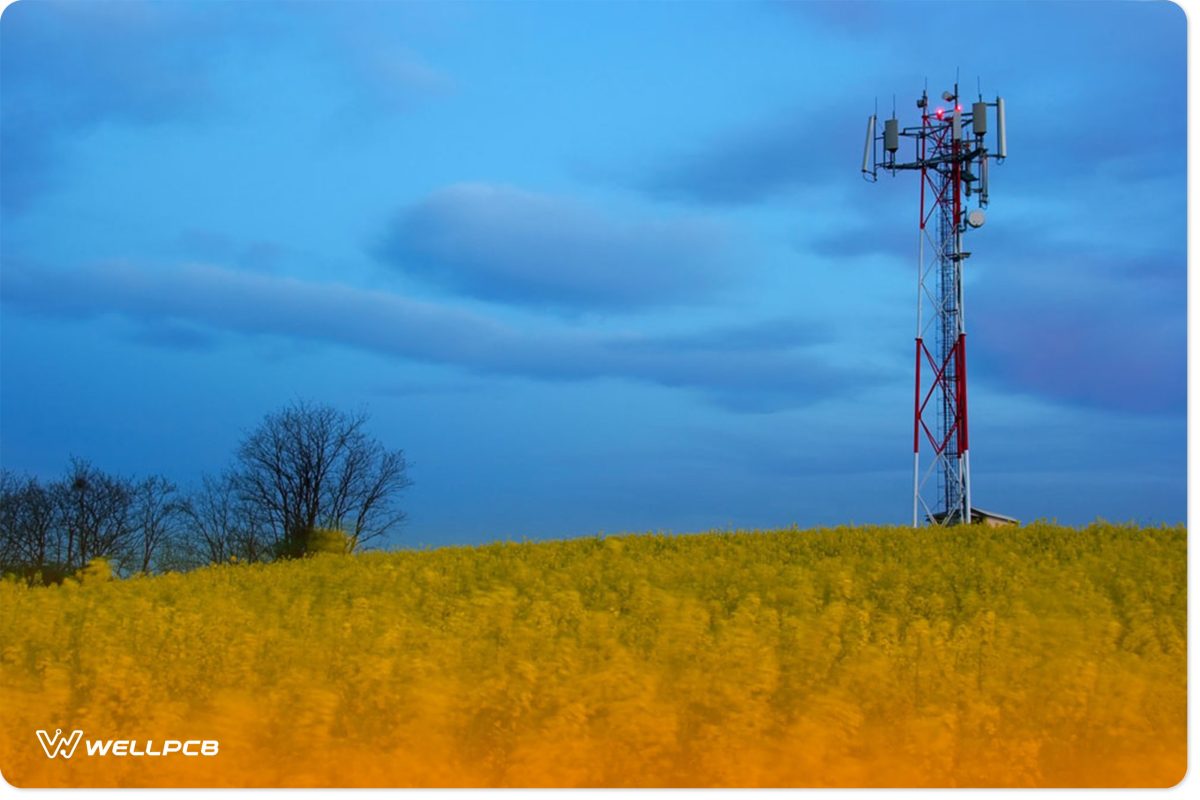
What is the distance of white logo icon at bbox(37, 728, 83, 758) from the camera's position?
9.83 meters

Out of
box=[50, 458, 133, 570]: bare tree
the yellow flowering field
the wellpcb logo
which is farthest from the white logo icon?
box=[50, 458, 133, 570]: bare tree

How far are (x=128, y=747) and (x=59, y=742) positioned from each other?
0.90m

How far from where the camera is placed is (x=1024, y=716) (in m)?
9.40

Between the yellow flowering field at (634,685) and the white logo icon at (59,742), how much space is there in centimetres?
10

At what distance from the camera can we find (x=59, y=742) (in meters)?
9.96

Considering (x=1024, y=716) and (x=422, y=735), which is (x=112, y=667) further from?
(x=1024, y=716)

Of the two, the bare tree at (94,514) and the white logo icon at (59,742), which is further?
the bare tree at (94,514)

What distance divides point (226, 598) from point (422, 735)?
23.1ft

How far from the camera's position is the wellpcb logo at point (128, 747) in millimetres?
9461

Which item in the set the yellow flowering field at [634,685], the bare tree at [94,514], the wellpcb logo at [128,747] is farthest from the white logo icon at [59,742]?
the bare tree at [94,514]

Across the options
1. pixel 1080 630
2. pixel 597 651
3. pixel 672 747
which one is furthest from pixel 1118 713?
pixel 597 651

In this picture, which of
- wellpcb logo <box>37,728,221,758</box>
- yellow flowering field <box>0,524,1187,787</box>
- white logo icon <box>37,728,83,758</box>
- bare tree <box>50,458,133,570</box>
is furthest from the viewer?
bare tree <box>50,458,133,570</box>

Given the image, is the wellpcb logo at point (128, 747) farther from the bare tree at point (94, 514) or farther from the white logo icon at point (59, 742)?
the bare tree at point (94, 514)

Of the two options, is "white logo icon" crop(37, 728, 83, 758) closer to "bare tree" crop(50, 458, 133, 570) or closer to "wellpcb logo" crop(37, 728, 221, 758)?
"wellpcb logo" crop(37, 728, 221, 758)
